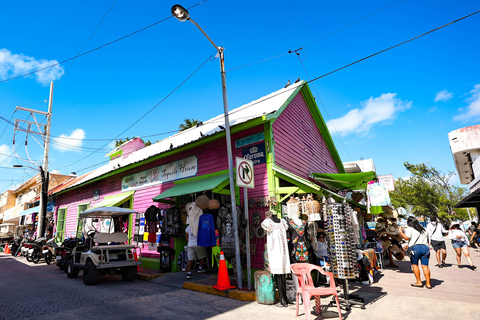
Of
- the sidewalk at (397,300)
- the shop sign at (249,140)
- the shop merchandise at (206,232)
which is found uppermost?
the shop sign at (249,140)

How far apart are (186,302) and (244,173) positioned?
11.0ft

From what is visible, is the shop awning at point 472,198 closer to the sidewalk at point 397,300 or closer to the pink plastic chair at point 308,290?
the sidewalk at point 397,300

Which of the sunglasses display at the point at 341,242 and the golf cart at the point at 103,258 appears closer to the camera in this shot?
the sunglasses display at the point at 341,242

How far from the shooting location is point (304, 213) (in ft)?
24.8

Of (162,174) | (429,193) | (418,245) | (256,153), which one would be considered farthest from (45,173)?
(429,193)

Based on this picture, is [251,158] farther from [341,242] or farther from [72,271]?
[72,271]

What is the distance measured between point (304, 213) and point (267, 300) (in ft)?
7.86

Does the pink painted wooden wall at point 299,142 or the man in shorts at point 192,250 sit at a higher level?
the pink painted wooden wall at point 299,142

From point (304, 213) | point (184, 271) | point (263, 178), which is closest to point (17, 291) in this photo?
point (184, 271)

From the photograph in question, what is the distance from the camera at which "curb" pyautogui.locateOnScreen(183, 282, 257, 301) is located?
668 cm

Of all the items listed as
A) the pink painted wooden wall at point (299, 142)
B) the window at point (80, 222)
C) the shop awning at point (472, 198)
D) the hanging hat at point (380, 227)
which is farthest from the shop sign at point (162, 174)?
the shop awning at point (472, 198)

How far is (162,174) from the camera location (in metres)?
11.8

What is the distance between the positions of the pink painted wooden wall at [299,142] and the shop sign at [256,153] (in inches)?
19.0

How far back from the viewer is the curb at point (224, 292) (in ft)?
21.9
